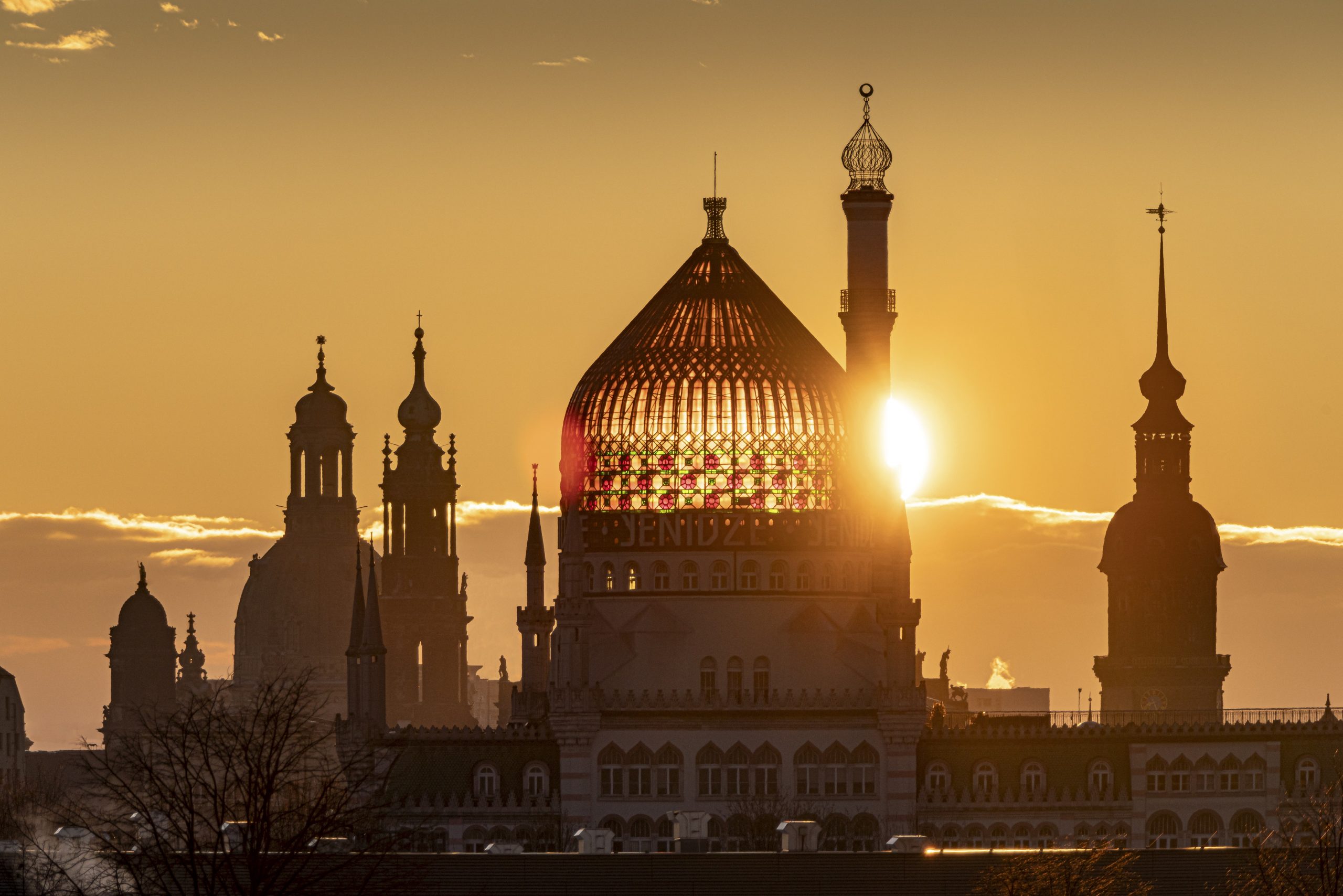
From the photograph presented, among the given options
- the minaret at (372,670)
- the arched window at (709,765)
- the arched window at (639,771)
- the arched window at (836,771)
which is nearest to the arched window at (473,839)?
the arched window at (639,771)

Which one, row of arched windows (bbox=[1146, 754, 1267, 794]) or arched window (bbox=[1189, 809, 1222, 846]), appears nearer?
arched window (bbox=[1189, 809, 1222, 846])

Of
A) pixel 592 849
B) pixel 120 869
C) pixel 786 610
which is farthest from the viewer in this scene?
pixel 786 610

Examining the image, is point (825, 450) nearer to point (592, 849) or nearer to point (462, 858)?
point (592, 849)

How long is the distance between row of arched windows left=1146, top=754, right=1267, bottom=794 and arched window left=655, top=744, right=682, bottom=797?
21779mm

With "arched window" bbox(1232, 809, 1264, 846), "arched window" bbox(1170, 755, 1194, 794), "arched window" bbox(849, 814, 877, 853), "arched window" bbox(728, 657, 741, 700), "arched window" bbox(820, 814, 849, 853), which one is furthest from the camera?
"arched window" bbox(728, 657, 741, 700)

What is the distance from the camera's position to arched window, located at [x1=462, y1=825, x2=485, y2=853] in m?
180

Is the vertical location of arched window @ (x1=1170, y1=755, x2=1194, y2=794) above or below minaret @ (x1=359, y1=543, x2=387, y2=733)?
below

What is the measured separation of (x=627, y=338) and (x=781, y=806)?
2652 cm

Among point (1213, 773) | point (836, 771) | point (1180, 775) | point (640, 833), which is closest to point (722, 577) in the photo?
point (836, 771)

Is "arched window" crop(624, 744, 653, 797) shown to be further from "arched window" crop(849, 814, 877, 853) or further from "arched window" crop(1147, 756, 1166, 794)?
"arched window" crop(1147, 756, 1166, 794)

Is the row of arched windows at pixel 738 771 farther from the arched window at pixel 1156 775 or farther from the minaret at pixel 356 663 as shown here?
the minaret at pixel 356 663

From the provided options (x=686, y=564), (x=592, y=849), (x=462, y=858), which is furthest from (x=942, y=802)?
(x=462, y=858)

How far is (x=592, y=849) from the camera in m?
151

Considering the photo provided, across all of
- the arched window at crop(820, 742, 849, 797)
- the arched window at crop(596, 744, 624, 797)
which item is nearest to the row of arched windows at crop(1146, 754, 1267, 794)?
the arched window at crop(820, 742, 849, 797)
